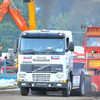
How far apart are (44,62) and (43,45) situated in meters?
0.72

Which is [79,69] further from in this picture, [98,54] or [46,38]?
[46,38]

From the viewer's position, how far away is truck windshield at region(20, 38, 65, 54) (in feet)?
45.1

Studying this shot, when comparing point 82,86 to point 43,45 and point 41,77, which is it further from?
point 43,45

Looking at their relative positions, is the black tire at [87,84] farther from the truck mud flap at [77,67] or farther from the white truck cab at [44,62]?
the white truck cab at [44,62]

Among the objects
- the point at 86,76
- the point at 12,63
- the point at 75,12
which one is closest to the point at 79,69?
the point at 86,76

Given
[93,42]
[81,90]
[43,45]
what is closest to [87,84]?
[81,90]

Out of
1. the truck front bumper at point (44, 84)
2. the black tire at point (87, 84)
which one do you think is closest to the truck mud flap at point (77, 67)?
the black tire at point (87, 84)

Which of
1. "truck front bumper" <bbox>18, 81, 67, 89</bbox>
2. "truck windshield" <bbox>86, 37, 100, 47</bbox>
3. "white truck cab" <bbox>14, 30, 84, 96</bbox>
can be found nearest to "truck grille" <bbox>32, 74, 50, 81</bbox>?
"white truck cab" <bbox>14, 30, 84, 96</bbox>

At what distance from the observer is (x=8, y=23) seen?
67375 millimetres

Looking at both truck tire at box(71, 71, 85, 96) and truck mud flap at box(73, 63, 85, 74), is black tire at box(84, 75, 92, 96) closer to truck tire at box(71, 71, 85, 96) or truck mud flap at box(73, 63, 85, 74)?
truck tire at box(71, 71, 85, 96)

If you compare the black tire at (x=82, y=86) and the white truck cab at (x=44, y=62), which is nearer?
the white truck cab at (x=44, y=62)

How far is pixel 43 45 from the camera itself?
1384 cm

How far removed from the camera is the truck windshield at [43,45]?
45.1ft

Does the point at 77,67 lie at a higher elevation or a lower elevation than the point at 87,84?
higher
